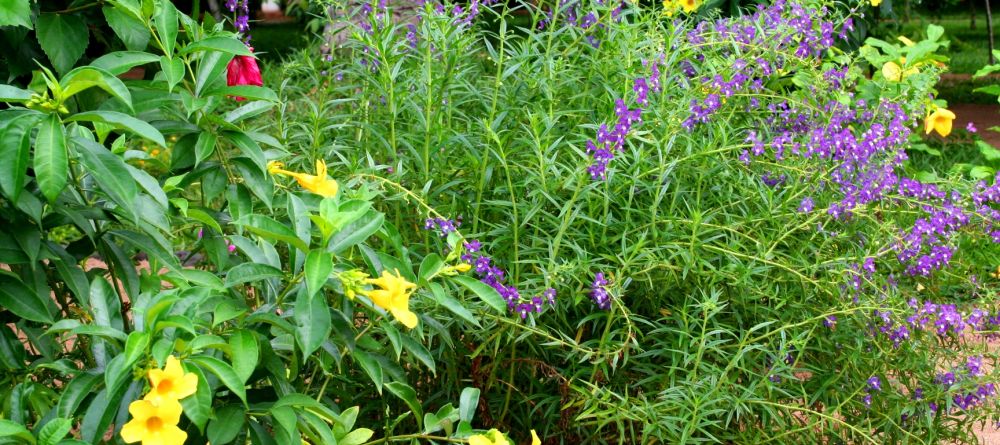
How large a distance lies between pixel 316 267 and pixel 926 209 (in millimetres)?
2087

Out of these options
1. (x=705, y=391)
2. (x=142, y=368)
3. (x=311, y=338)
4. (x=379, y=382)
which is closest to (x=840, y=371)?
(x=705, y=391)

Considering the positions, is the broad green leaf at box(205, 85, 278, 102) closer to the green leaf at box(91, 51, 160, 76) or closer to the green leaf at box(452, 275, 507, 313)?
the green leaf at box(91, 51, 160, 76)

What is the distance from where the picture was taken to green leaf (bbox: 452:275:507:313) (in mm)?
1901

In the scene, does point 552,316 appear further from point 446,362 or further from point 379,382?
point 379,382

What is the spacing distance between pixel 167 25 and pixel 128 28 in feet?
0.60

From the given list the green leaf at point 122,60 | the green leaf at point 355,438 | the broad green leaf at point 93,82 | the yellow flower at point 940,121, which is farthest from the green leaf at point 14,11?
the yellow flower at point 940,121

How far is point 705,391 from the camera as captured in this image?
2.44m

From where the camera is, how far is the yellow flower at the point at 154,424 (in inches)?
56.2

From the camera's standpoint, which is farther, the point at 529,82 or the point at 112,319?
the point at 529,82

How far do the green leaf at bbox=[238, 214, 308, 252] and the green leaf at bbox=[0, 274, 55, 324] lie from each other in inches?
15.2

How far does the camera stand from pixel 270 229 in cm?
165

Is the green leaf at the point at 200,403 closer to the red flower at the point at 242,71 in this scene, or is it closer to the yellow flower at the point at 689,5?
the red flower at the point at 242,71

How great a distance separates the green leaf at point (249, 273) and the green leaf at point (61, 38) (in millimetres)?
718

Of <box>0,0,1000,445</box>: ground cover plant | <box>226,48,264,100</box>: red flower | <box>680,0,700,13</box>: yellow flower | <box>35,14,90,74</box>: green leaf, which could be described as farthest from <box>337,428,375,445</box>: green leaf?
<box>680,0,700,13</box>: yellow flower
